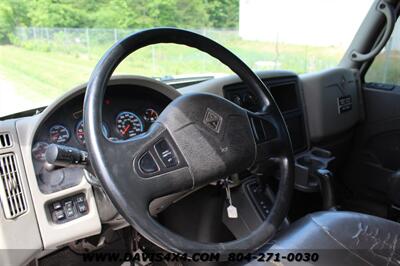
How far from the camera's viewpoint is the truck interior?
90 centimetres

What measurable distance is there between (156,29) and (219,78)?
2.60 feet

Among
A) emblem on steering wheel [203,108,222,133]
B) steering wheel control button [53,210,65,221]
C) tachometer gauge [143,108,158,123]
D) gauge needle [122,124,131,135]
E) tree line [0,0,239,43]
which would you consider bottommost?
steering wheel control button [53,210,65,221]

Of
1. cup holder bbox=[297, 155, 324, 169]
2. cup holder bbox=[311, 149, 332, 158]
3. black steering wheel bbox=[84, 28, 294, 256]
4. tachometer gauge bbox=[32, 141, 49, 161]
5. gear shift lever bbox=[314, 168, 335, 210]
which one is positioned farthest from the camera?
cup holder bbox=[311, 149, 332, 158]

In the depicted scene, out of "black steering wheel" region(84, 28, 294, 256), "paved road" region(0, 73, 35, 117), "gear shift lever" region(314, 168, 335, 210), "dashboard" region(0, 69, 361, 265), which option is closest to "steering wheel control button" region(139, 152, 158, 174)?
"black steering wheel" region(84, 28, 294, 256)

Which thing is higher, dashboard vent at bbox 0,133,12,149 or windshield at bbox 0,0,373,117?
windshield at bbox 0,0,373,117

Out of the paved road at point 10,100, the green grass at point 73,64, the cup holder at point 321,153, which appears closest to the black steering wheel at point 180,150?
the green grass at point 73,64

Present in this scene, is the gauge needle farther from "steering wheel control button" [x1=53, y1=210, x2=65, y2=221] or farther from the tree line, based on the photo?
the tree line

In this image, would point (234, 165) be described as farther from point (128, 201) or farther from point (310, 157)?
point (310, 157)

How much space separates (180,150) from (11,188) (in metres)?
0.53

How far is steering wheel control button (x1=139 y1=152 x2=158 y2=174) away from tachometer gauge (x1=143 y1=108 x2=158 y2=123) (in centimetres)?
48

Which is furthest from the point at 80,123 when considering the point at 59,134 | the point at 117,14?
the point at 117,14

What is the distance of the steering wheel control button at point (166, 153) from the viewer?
933 mm

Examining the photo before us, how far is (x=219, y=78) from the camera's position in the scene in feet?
5.80

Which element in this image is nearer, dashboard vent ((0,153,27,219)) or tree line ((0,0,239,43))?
dashboard vent ((0,153,27,219))
